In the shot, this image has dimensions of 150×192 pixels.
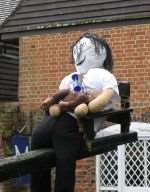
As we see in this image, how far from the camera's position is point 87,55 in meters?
3.17

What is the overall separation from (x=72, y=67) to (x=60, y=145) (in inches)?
242

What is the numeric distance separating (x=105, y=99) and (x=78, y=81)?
21 cm

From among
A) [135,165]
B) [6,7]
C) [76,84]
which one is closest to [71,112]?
[76,84]

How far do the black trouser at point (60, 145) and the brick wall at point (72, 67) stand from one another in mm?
5595

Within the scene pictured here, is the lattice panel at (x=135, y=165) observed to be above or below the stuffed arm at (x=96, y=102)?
below

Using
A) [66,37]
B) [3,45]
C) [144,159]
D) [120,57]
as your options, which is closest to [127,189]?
[144,159]

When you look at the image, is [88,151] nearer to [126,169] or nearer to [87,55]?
[87,55]

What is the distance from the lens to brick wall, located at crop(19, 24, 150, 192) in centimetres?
856

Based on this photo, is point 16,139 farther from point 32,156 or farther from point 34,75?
point 32,156

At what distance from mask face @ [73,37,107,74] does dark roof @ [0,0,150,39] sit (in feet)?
18.2

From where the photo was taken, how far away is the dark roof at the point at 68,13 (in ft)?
29.0

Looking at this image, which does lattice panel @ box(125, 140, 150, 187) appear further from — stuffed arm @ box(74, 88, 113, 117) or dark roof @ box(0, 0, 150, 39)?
stuffed arm @ box(74, 88, 113, 117)

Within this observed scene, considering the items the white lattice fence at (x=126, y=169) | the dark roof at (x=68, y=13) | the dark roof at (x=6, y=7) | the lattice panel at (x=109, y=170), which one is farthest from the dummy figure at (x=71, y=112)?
the dark roof at (x=6, y=7)

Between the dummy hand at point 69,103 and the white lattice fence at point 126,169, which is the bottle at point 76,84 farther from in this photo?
the white lattice fence at point 126,169
